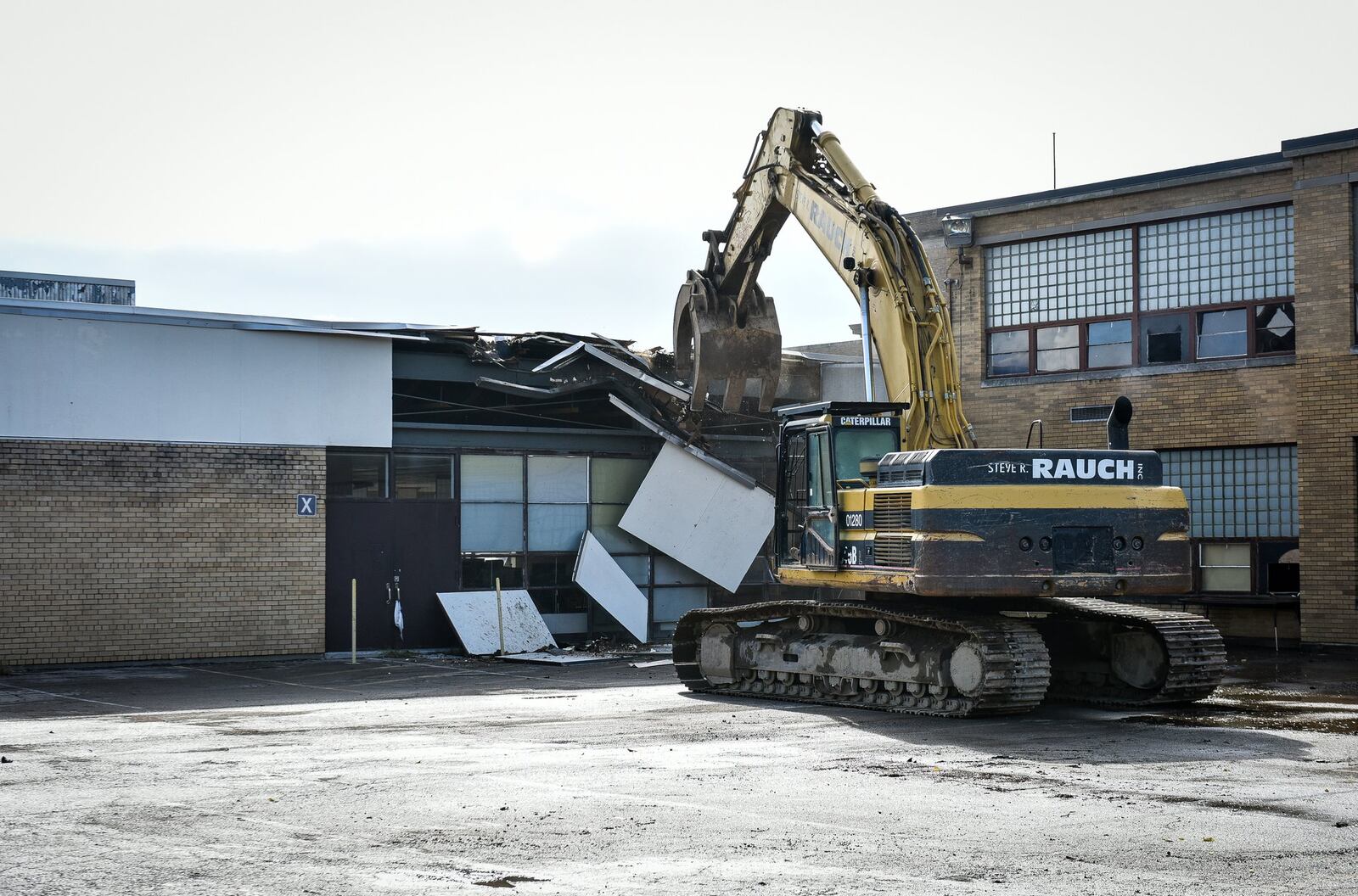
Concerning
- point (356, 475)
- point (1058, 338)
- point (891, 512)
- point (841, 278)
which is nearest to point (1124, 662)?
point (891, 512)

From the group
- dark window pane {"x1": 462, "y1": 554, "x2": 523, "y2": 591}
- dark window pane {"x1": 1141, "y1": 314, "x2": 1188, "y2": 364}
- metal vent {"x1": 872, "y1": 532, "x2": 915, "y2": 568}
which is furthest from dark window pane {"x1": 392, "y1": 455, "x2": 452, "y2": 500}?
dark window pane {"x1": 1141, "y1": 314, "x2": 1188, "y2": 364}

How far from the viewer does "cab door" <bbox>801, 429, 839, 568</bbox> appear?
15828 millimetres

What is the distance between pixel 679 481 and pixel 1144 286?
27.4 ft

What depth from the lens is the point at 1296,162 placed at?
2323 centimetres

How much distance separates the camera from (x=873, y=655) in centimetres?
1553

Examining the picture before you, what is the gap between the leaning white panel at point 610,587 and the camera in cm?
2548

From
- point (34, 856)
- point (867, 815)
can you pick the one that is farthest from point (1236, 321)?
point (34, 856)

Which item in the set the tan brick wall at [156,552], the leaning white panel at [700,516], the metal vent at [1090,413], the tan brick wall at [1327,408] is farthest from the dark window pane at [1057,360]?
the tan brick wall at [156,552]

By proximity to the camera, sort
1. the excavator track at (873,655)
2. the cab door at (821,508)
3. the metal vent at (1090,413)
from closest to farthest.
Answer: the excavator track at (873,655) → the cab door at (821,508) → the metal vent at (1090,413)

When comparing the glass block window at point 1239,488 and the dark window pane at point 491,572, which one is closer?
the glass block window at point 1239,488

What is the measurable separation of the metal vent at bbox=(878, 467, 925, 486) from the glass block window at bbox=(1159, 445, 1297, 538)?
1079 centimetres

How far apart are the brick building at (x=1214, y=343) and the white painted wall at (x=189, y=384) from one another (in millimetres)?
10977

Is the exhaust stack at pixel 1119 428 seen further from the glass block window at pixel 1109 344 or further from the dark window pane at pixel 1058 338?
the dark window pane at pixel 1058 338

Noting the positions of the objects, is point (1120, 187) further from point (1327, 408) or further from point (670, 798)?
point (670, 798)
